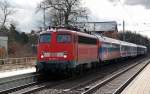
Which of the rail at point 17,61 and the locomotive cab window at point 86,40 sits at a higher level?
the locomotive cab window at point 86,40

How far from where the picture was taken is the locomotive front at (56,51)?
76.3 feet

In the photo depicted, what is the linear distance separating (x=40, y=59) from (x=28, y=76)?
1.57 m

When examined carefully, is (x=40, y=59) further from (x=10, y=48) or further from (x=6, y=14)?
(x=6, y=14)

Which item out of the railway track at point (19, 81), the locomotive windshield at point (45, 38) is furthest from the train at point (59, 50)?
the railway track at point (19, 81)

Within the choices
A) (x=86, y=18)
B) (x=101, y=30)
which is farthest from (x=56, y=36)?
(x=101, y=30)

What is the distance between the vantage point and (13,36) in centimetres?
9525

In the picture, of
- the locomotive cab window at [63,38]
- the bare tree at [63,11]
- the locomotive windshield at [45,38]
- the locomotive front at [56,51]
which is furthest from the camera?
the bare tree at [63,11]

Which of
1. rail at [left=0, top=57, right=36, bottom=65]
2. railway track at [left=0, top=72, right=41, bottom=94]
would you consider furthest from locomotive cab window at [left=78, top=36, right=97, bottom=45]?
rail at [left=0, top=57, right=36, bottom=65]

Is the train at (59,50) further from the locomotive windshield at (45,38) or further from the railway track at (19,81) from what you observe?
the railway track at (19,81)

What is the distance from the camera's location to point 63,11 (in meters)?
59.1

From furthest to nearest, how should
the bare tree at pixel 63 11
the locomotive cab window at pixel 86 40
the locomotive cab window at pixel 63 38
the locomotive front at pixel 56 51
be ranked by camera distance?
the bare tree at pixel 63 11
the locomotive cab window at pixel 86 40
the locomotive cab window at pixel 63 38
the locomotive front at pixel 56 51

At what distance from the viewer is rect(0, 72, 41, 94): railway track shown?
66.0 ft

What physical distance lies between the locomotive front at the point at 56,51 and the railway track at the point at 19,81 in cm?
81

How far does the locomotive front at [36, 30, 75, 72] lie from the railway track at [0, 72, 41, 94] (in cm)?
81
